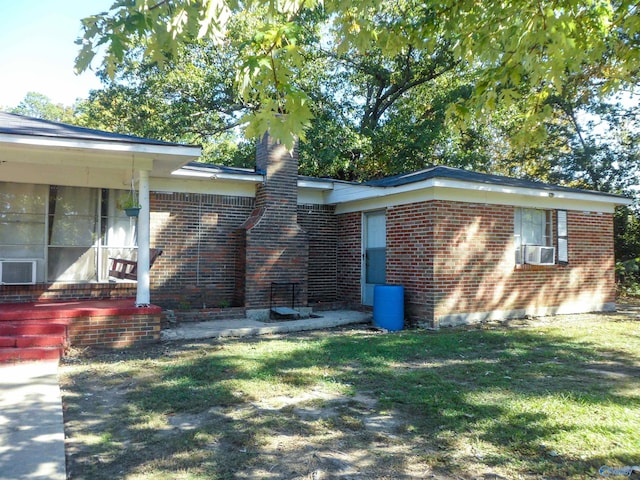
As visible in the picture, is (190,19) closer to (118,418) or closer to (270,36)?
(270,36)

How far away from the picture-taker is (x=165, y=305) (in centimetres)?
982

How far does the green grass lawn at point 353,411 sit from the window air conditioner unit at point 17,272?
3.25m

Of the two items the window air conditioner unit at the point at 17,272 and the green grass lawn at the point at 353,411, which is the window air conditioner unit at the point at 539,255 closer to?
the green grass lawn at the point at 353,411

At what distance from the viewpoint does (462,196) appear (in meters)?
9.87

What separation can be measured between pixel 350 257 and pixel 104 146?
668 centimetres

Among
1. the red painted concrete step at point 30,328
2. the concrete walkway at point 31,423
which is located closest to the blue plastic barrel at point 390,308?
the concrete walkway at point 31,423

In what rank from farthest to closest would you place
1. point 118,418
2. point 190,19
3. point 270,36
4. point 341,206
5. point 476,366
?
point 341,206
point 476,366
point 118,418
point 190,19
point 270,36

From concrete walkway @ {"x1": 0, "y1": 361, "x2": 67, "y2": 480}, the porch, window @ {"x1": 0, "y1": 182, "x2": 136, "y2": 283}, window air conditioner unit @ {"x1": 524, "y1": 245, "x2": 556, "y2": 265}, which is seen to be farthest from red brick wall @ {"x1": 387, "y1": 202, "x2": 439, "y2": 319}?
concrete walkway @ {"x1": 0, "y1": 361, "x2": 67, "y2": 480}

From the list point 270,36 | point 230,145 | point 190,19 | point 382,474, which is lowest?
point 382,474

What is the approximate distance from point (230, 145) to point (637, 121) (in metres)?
18.4

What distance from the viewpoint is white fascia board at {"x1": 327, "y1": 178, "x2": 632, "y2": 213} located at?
955 cm

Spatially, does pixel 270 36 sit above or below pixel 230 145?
below

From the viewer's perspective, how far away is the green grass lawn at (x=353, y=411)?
11.1 feet

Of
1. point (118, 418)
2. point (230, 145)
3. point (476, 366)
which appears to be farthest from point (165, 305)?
point (230, 145)
